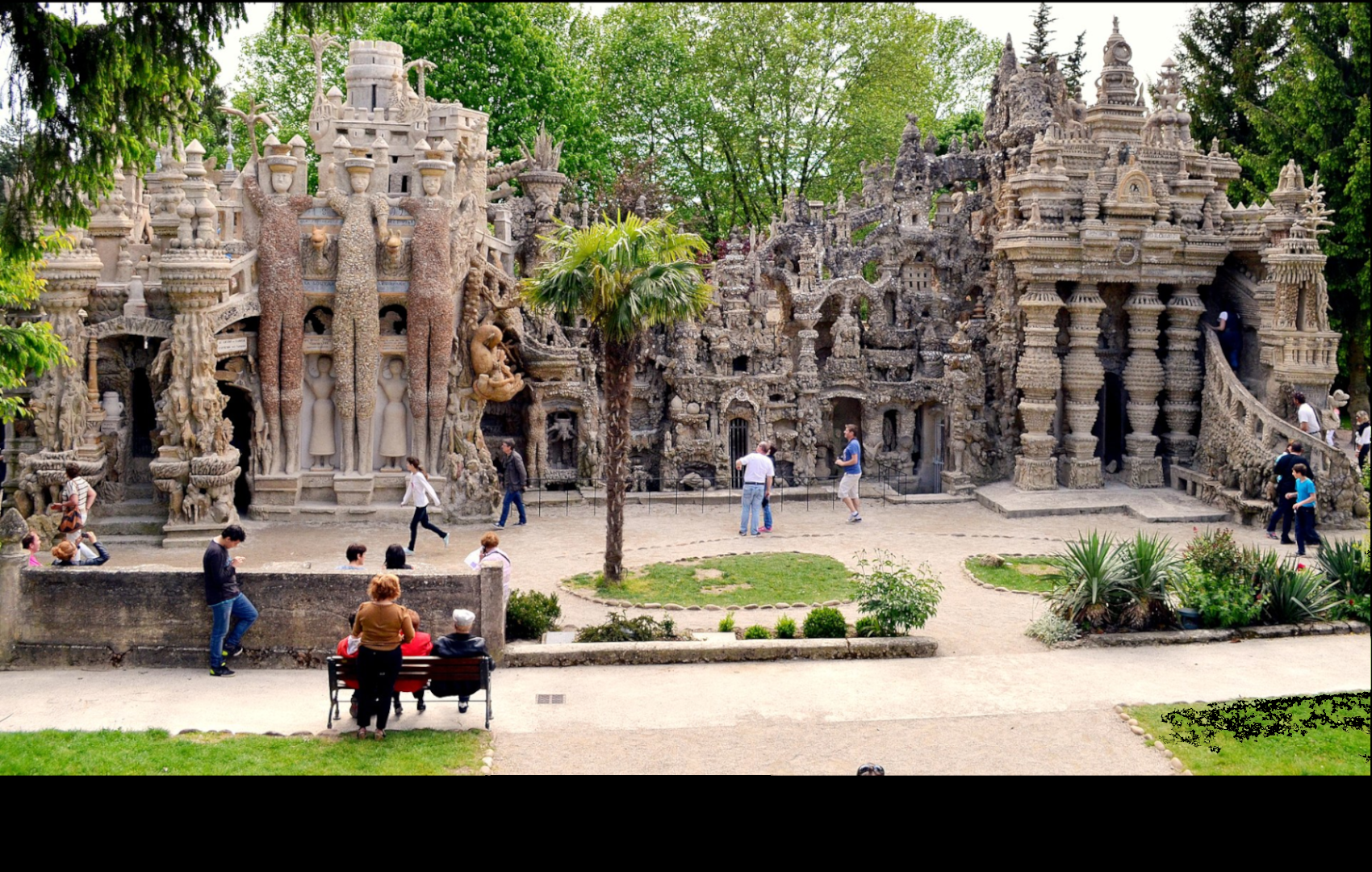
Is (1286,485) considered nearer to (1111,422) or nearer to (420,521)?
(1111,422)

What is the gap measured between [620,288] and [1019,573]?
6909mm

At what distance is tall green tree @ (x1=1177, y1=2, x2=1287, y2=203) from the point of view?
87.0 ft

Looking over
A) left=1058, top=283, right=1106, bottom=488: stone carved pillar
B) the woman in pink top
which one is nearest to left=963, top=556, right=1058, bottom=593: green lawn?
Result: left=1058, top=283, right=1106, bottom=488: stone carved pillar

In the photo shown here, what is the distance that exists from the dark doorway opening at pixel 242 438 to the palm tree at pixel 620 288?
719 centimetres

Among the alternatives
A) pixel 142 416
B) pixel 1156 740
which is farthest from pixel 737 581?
pixel 142 416

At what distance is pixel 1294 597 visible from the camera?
50.9 ft

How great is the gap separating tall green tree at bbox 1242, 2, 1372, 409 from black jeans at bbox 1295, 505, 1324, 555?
10.3 ft

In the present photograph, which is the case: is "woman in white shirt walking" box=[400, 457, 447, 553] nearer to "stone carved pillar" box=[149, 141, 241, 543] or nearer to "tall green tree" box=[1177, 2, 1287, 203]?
"stone carved pillar" box=[149, 141, 241, 543]

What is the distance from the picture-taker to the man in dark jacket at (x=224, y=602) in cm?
1333

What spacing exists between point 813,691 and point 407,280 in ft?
38.7

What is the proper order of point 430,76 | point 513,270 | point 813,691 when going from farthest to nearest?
point 430,76, point 513,270, point 813,691
